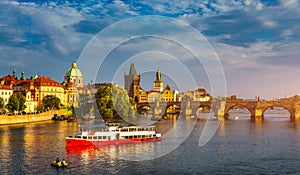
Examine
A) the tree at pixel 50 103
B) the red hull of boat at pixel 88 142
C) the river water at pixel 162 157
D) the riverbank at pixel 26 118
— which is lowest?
the river water at pixel 162 157

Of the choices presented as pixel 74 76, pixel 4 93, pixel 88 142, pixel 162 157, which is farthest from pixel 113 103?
pixel 74 76

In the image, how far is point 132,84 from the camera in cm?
18775

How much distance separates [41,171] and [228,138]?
33380 mm

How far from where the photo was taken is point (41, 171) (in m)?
34.5

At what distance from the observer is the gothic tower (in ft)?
611

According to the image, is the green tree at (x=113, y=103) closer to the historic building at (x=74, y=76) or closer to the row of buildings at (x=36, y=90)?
the row of buildings at (x=36, y=90)

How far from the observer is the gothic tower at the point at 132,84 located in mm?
186250

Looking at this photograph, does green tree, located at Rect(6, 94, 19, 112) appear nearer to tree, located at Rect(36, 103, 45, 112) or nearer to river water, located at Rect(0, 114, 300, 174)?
tree, located at Rect(36, 103, 45, 112)

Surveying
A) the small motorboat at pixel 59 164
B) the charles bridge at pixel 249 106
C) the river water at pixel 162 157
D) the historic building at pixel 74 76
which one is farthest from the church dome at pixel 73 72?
the small motorboat at pixel 59 164

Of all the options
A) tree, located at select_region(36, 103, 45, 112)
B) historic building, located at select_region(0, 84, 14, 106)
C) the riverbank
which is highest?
historic building, located at select_region(0, 84, 14, 106)

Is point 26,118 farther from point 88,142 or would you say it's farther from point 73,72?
point 73,72

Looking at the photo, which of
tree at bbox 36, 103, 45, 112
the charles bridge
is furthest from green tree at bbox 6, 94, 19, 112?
the charles bridge

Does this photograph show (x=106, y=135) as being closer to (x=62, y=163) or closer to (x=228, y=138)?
(x=62, y=163)

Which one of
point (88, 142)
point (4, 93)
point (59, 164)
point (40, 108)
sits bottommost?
point (59, 164)
